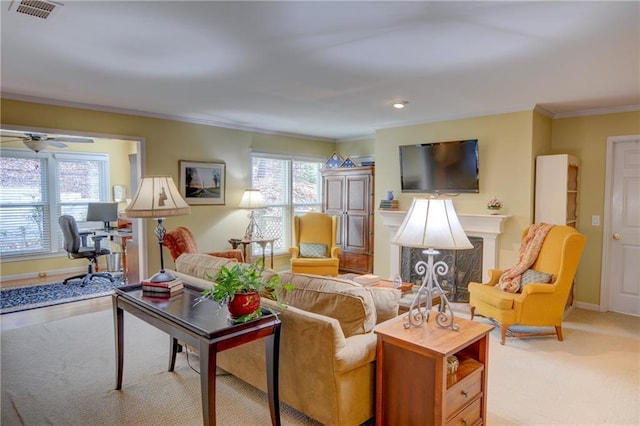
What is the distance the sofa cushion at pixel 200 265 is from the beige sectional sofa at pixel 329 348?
2.12 feet

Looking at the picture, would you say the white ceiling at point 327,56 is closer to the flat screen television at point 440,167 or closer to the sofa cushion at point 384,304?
the flat screen television at point 440,167

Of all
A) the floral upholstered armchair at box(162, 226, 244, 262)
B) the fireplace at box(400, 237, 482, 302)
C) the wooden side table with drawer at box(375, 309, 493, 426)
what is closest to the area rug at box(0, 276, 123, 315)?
the floral upholstered armchair at box(162, 226, 244, 262)

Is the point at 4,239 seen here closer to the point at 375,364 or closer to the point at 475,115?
the point at 375,364

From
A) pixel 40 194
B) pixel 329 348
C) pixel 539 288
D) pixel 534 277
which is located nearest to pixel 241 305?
pixel 329 348

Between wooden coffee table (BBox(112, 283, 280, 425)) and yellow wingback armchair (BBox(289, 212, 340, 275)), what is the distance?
3203 millimetres

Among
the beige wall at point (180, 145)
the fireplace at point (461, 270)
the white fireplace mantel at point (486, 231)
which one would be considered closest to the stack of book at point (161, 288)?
the beige wall at point (180, 145)

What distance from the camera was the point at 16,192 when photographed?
20.8ft

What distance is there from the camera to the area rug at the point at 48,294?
4787 millimetres

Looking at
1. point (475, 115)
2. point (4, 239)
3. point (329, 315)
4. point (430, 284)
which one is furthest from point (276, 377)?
point (4, 239)

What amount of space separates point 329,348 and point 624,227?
14.7ft

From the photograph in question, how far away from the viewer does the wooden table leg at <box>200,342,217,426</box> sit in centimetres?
179

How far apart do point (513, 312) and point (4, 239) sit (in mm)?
7518

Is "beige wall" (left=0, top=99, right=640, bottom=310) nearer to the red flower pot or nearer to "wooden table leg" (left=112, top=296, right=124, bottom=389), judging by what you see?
"wooden table leg" (left=112, top=296, right=124, bottom=389)

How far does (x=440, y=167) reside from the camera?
16.9 ft
